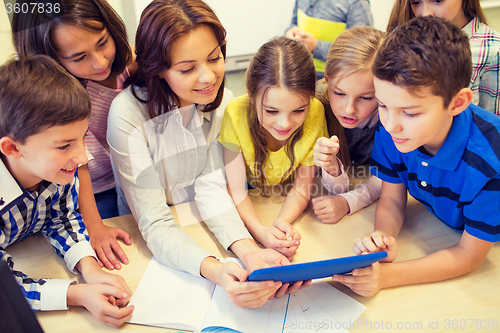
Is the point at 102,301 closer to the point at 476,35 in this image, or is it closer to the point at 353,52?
the point at 353,52

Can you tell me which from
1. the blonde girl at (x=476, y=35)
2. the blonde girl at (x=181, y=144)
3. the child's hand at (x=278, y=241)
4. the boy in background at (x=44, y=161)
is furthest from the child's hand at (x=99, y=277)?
the blonde girl at (x=476, y=35)

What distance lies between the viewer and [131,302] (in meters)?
0.70

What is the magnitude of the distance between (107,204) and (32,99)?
2.12ft

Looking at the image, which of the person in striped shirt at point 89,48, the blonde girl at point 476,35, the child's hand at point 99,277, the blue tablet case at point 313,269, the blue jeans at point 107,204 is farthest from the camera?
the blue jeans at point 107,204

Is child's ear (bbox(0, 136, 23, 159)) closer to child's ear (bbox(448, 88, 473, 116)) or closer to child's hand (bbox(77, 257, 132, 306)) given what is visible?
child's hand (bbox(77, 257, 132, 306))

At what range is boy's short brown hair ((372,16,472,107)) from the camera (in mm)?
622

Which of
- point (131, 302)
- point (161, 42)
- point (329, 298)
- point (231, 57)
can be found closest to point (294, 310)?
point (329, 298)

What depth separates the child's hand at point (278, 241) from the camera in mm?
786

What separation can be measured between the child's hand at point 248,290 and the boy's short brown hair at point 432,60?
465 mm

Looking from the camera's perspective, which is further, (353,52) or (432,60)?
(353,52)

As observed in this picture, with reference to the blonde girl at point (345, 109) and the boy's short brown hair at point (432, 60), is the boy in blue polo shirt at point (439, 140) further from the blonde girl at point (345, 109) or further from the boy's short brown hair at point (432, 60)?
the blonde girl at point (345, 109)

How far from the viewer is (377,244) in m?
0.73

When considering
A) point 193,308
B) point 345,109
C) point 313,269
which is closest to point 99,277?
point 193,308

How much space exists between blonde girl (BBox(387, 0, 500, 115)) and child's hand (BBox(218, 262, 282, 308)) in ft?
3.04
